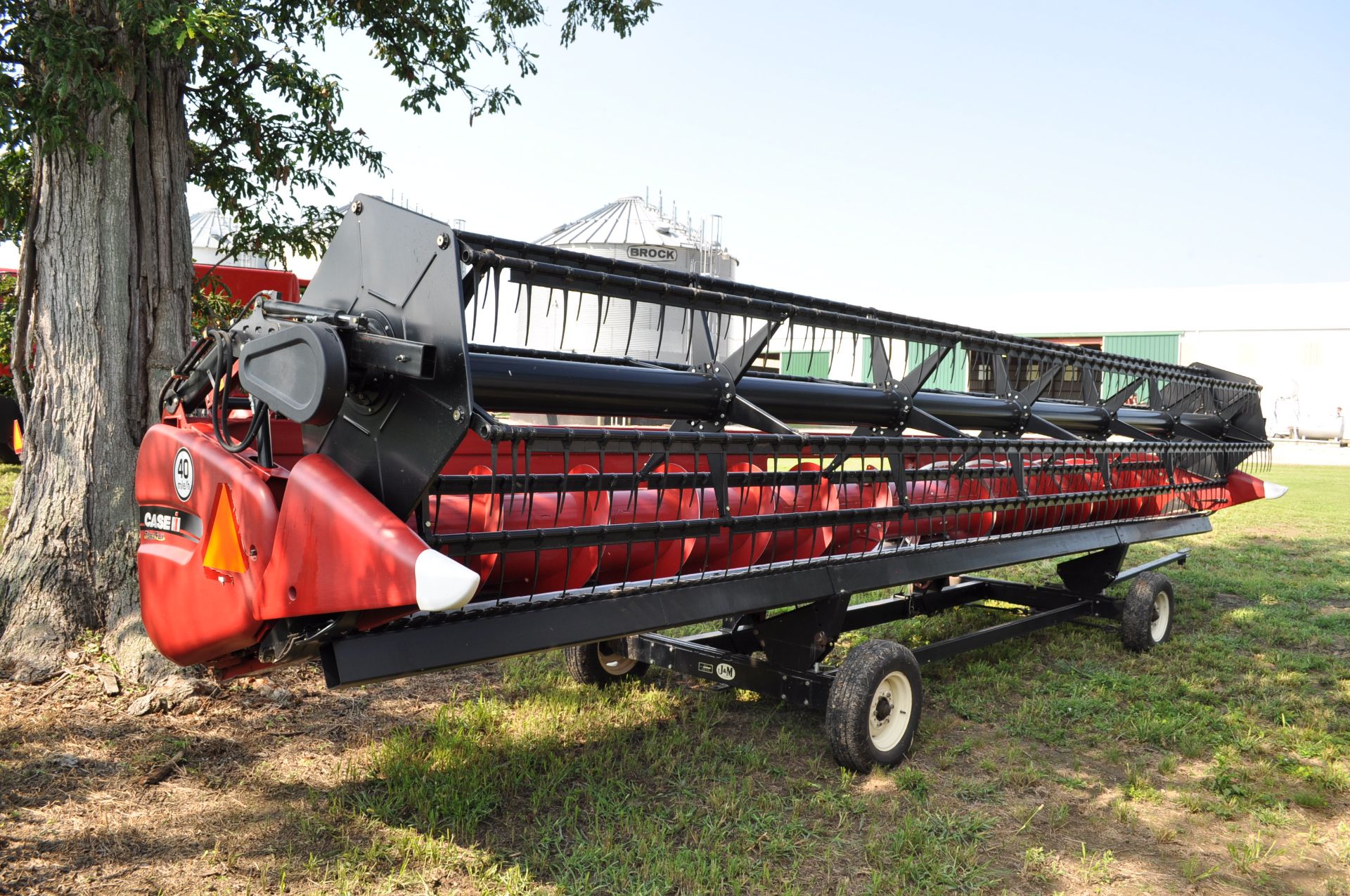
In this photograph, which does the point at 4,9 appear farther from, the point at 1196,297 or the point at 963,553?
the point at 1196,297

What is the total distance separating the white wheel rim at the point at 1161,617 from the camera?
5.88 metres

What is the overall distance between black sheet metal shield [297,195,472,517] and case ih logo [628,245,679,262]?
19681mm

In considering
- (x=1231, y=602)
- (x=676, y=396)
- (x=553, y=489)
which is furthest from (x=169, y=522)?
(x=1231, y=602)

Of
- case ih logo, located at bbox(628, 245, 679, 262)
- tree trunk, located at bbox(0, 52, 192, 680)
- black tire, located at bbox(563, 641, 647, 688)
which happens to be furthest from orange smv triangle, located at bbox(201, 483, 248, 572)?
case ih logo, located at bbox(628, 245, 679, 262)

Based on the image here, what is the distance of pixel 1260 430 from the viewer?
24.0 feet

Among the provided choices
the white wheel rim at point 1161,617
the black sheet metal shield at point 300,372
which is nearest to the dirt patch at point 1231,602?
the white wheel rim at point 1161,617

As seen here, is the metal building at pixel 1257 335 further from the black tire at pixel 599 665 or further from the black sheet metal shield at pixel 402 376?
the black sheet metal shield at pixel 402 376

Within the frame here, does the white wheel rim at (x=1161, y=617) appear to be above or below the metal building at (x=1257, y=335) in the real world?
below

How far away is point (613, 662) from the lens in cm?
473

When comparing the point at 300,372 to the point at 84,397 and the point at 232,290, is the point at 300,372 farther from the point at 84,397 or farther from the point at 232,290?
the point at 232,290

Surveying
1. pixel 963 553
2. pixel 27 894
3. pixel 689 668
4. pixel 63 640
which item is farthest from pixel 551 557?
pixel 63 640

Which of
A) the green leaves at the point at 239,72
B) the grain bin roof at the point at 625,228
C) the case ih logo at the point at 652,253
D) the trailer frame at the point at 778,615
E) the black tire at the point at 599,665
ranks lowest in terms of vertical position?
the black tire at the point at 599,665

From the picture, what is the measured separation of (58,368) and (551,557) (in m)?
2.78

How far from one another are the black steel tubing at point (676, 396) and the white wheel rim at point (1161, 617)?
1.64m
